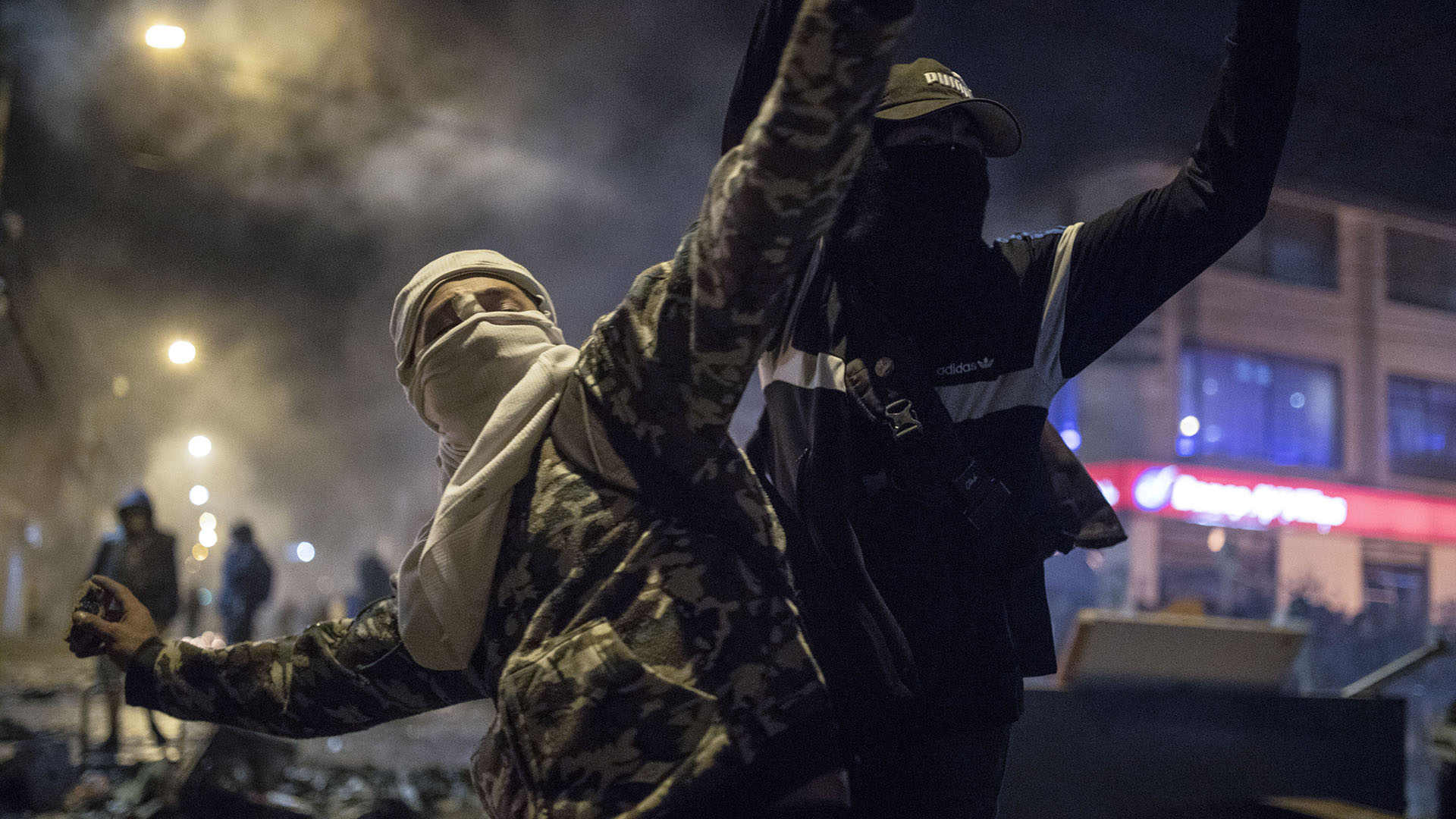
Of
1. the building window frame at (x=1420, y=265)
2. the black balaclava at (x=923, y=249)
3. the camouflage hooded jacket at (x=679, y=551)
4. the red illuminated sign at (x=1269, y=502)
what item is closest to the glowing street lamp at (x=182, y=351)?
the red illuminated sign at (x=1269, y=502)

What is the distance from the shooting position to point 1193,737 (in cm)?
331

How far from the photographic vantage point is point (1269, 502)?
62.7ft

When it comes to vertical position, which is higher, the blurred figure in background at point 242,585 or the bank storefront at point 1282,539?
the bank storefront at point 1282,539

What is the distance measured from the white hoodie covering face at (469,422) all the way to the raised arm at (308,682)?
0.40ft

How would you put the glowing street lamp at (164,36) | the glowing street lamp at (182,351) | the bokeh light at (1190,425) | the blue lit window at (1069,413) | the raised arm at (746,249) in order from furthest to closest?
the glowing street lamp at (182,351) → the bokeh light at (1190,425) → the blue lit window at (1069,413) → the glowing street lamp at (164,36) → the raised arm at (746,249)

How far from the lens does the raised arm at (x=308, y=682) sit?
1.40 metres

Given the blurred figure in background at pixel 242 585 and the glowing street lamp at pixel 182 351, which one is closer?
the blurred figure in background at pixel 242 585

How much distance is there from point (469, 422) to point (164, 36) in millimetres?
10227

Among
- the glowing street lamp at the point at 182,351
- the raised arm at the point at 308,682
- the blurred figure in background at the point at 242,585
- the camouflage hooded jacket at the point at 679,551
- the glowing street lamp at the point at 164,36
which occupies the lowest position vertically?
the blurred figure in background at the point at 242,585

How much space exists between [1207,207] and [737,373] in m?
0.79

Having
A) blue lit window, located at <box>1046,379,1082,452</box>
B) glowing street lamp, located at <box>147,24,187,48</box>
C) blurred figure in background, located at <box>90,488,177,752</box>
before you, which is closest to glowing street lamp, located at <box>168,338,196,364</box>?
glowing street lamp, located at <box>147,24,187,48</box>

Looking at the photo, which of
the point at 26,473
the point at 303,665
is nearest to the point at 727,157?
the point at 303,665

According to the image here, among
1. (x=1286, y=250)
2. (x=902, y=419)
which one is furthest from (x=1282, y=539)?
(x=902, y=419)

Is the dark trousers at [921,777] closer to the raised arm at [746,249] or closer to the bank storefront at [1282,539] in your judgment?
the raised arm at [746,249]
